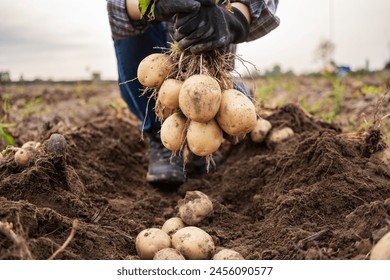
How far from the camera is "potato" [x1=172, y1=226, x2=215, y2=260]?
6.55ft

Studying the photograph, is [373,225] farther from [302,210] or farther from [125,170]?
[125,170]

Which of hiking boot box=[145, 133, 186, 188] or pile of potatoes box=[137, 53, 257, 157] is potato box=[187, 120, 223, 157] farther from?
hiking boot box=[145, 133, 186, 188]

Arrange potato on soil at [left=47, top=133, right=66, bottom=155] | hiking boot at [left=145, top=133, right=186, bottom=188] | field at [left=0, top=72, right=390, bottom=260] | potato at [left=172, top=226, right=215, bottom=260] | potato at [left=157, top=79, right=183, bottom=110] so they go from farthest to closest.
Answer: hiking boot at [left=145, top=133, right=186, bottom=188] → potato on soil at [left=47, top=133, right=66, bottom=155] → potato at [left=157, top=79, right=183, bottom=110] → potato at [left=172, top=226, right=215, bottom=260] → field at [left=0, top=72, right=390, bottom=260]

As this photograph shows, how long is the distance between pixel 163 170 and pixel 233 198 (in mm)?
546

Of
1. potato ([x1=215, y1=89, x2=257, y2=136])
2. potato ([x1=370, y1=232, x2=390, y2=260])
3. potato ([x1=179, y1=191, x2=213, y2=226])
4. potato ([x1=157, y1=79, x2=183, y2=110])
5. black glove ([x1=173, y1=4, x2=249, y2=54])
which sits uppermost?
black glove ([x1=173, y1=4, x2=249, y2=54])

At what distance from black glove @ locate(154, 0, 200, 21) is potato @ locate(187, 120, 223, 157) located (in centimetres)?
52

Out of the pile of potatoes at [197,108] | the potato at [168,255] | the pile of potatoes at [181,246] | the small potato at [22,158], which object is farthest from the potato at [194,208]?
the small potato at [22,158]

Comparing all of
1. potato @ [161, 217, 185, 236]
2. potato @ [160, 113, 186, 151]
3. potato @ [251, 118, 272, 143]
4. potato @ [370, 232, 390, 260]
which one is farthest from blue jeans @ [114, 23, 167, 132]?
potato @ [370, 232, 390, 260]

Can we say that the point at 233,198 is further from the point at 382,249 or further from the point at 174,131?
the point at 382,249

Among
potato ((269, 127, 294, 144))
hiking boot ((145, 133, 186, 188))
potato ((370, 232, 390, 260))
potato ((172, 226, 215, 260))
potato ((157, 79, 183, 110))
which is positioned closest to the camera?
potato ((370, 232, 390, 260))

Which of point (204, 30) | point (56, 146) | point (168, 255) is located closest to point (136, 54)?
point (56, 146)

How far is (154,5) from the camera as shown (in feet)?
7.85

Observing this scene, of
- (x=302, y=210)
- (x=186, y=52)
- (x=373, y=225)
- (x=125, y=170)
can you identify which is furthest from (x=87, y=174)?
(x=373, y=225)

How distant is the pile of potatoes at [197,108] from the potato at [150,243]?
0.42 meters
